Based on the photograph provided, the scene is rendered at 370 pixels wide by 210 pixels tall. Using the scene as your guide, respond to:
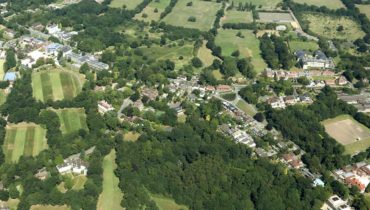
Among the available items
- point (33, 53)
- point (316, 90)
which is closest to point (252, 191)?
point (316, 90)

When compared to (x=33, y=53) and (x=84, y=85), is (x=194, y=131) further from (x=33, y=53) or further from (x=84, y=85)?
(x=33, y=53)

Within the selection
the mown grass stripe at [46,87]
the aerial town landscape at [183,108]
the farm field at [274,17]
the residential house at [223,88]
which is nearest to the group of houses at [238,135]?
the aerial town landscape at [183,108]

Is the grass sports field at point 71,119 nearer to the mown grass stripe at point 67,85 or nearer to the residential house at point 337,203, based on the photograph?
the mown grass stripe at point 67,85

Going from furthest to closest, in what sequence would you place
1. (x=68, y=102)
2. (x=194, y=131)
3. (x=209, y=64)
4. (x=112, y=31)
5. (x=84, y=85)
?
(x=112, y=31)
(x=209, y=64)
(x=84, y=85)
(x=68, y=102)
(x=194, y=131)

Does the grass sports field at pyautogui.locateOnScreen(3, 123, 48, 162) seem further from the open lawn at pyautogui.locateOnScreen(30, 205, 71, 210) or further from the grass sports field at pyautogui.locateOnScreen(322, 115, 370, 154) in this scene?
the grass sports field at pyautogui.locateOnScreen(322, 115, 370, 154)

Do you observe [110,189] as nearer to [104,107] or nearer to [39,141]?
[39,141]

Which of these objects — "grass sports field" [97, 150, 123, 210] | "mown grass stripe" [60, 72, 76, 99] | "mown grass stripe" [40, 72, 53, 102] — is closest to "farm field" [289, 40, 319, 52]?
"mown grass stripe" [60, 72, 76, 99]
